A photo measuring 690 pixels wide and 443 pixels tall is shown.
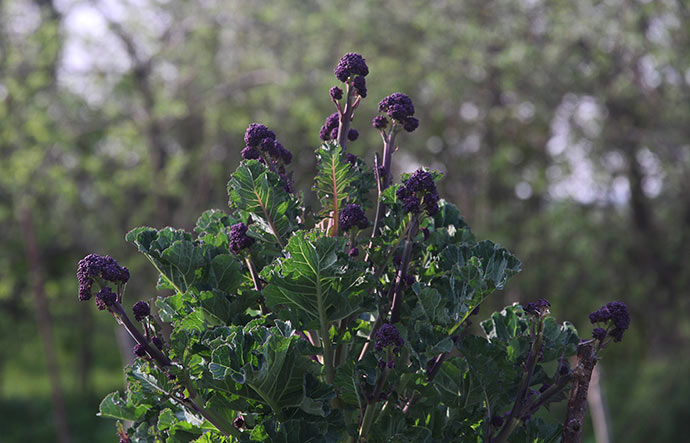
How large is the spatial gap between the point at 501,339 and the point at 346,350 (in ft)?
1.45

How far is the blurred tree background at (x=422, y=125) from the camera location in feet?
29.9

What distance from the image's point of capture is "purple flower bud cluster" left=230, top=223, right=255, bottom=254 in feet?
5.93

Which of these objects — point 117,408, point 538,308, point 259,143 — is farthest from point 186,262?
point 538,308

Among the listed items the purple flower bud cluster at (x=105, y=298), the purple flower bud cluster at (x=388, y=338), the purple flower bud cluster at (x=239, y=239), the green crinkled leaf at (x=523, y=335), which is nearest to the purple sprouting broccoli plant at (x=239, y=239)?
the purple flower bud cluster at (x=239, y=239)

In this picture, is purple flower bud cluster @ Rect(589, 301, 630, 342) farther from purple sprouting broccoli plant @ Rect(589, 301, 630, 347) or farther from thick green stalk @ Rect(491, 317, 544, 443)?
thick green stalk @ Rect(491, 317, 544, 443)

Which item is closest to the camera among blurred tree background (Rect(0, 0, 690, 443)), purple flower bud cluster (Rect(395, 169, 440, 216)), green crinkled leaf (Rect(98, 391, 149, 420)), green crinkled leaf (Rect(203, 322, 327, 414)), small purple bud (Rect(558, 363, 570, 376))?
green crinkled leaf (Rect(203, 322, 327, 414))

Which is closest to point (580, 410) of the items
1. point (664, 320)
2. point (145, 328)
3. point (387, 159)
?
point (387, 159)

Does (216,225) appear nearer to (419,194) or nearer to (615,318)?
(419,194)

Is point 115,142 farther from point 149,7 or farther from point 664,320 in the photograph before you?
point 664,320

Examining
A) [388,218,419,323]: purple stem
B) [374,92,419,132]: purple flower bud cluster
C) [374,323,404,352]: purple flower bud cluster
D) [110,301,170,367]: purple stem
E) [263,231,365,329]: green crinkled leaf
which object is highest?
[374,92,419,132]: purple flower bud cluster

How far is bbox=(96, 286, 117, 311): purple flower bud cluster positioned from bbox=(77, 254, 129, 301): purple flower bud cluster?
0.08ft

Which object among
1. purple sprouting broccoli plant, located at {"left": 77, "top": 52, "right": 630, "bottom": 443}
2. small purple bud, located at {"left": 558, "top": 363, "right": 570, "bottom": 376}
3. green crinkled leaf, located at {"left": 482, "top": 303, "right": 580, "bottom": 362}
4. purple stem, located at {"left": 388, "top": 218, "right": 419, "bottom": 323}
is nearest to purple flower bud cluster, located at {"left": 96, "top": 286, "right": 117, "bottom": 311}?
purple sprouting broccoli plant, located at {"left": 77, "top": 52, "right": 630, "bottom": 443}

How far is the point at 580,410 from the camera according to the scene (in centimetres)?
185

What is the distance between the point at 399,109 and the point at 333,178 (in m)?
0.26
